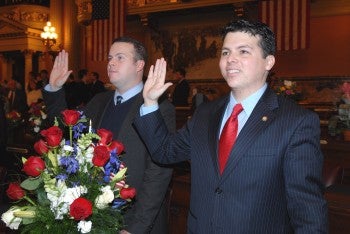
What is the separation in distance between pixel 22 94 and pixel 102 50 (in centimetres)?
258

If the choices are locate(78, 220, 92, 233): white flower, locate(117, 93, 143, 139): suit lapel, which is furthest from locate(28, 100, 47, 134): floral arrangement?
locate(78, 220, 92, 233): white flower

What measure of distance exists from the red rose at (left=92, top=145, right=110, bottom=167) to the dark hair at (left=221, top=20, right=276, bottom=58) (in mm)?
714

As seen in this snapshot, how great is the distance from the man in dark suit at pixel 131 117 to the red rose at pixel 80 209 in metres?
0.78

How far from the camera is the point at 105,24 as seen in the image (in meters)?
10.6

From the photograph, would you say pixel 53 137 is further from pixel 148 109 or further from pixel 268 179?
pixel 268 179

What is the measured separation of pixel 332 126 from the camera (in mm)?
4758

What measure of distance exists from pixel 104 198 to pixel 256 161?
573 millimetres

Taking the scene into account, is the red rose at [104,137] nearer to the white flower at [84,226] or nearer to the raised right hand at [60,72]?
the white flower at [84,226]

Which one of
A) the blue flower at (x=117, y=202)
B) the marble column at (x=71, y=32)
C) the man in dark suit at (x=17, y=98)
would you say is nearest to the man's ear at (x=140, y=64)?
the blue flower at (x=117, y=202)

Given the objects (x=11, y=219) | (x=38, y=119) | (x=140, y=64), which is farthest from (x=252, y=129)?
(x=38, y=119)

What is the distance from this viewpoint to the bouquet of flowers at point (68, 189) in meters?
1.33

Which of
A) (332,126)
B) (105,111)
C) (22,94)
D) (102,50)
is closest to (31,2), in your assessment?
(102,50)

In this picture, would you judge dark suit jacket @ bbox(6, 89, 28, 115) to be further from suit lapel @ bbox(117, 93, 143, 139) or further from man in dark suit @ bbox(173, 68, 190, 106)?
suit lapel @ bbox(117, 93, 143, 139)

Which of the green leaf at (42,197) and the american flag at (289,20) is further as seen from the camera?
the american flag at (289,20)
